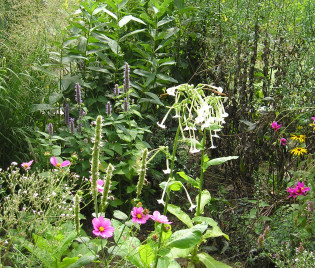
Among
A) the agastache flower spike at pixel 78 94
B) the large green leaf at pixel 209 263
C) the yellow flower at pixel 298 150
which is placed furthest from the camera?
the agastache flower spike at pixel 78 94

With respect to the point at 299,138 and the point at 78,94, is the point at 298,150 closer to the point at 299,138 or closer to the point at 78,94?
the point at 299,138

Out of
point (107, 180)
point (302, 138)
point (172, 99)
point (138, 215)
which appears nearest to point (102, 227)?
point (138, 215)

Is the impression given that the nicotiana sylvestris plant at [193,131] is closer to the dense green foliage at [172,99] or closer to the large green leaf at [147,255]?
the large green leaf at [147,255]

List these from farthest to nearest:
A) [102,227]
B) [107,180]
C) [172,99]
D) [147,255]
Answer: [172,99] < [147,255] < [102,227] < [107,180]

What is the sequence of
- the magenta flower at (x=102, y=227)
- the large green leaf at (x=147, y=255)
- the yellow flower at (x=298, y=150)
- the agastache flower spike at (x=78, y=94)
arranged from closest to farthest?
1. the magenta flower at (x=102, y=227)
2. the large green leaf at (x=147, y=255)
3. the yellow flower at (x=298, y=150)
4. the agastache flower spike at (x=78, y=94)

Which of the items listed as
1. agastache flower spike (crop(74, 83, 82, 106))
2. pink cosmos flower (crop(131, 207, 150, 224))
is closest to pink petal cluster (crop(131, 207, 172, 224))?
pink cosmos flower (crop(131, 207, 150, 224))

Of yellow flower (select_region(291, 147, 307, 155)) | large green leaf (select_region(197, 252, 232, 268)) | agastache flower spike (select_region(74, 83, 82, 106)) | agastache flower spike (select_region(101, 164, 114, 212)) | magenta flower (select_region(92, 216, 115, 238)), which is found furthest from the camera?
agastache flower spike (select_region(74, 83, 82, 106))

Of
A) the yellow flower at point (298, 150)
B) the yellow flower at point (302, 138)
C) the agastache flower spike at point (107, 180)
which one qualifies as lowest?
the yellow flower at point (298, 150)

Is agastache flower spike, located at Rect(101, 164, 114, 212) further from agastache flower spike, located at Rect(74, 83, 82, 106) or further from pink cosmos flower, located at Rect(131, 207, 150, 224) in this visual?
agastache flower spike, located at Rect(74, 83, 82, 106)

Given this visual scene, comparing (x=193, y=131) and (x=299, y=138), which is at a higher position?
(x=193, y=131)

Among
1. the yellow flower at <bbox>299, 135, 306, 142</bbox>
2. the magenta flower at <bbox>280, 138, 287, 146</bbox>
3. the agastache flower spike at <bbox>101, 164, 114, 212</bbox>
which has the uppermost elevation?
the agastache flower spike at <bbox>101, 164, 114, 212</bbox>

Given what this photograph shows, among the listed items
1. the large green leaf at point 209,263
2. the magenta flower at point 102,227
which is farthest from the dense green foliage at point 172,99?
the magenta flower at point 102,227

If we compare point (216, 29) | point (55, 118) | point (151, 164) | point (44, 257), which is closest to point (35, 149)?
point (55, 118)

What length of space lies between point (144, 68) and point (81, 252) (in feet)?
5.41
